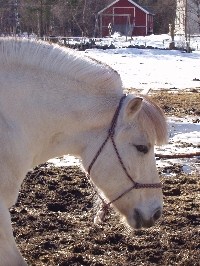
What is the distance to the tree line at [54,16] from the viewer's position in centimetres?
3010

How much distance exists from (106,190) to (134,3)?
4098 centimetres

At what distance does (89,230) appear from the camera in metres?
3.87

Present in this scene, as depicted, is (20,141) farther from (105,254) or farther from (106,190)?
(105,254)

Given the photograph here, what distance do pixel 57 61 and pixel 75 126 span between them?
1.15 feet

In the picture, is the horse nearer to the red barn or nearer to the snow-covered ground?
the snow-covered ground

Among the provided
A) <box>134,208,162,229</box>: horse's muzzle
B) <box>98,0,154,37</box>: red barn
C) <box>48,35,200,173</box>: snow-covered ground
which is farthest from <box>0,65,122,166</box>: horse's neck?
<box>98,0,154,37</box>: red barn

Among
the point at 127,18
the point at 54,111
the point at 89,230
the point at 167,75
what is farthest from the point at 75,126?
the point at 127,18

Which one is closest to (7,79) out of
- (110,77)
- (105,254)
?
(110,77)

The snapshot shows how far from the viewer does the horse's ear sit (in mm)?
2387

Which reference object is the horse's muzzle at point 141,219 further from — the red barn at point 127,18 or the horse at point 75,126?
the red barn at point 127,18

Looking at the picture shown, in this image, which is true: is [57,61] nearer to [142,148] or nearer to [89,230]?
[142,148]

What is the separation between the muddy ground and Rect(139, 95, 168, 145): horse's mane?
1.94 feet

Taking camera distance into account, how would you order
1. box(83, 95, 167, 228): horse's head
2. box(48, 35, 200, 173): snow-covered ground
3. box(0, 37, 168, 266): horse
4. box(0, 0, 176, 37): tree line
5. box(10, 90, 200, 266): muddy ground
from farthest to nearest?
box(0, 0, 176, 37): tree line → box(48, 35, 200, 173): snow-covered ground → box(10, 90, 200, 266): muddy ground → box(83, 95, 167, 228): horse's head → box(0, 37, 168, 266): horse

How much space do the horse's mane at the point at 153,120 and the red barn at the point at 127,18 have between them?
3826 cm
